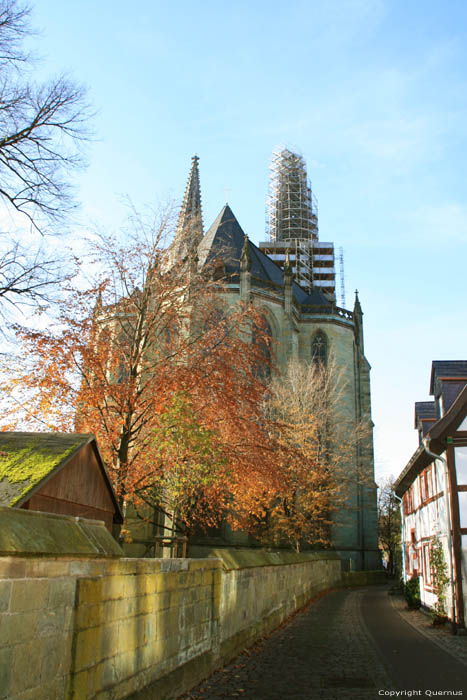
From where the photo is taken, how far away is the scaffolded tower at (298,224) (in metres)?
64.2

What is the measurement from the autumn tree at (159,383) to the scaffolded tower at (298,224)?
50.3 m

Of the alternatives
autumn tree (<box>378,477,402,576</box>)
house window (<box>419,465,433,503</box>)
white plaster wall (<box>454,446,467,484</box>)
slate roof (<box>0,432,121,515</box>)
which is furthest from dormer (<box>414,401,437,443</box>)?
autumn tree (<box>378,477,402,576</box>)

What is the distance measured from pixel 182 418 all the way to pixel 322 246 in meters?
56.4

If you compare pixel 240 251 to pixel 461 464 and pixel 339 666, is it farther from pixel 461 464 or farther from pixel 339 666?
pixel 339 666

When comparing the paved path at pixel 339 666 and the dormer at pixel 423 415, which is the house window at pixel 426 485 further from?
the paved path at pixel 339 666

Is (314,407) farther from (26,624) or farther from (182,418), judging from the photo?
(26,624)

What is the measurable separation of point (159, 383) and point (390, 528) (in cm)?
4891

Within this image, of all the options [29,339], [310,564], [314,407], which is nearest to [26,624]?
[29,339]

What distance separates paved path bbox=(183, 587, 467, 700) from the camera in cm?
716

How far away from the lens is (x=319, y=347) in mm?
41188

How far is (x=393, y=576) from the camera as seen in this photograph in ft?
172

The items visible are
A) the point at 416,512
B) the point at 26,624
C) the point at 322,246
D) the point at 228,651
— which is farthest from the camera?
the point at 322,246

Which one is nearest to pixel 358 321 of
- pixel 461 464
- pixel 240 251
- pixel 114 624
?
pixel 240 251

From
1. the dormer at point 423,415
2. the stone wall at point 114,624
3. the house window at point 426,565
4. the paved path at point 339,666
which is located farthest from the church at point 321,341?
the stone wall at point 114,624
